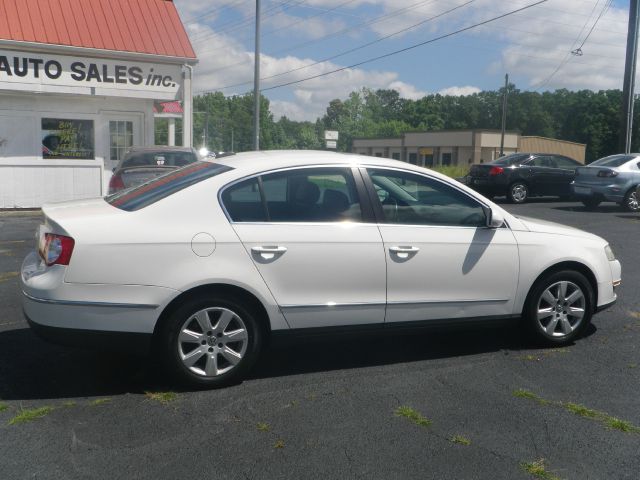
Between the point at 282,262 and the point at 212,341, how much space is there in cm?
71

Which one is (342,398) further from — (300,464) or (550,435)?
(550,435)

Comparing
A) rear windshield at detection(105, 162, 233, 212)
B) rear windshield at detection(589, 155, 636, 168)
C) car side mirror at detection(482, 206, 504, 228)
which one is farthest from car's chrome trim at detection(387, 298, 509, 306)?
rear windshield at detection(589, 155, 636, 168)

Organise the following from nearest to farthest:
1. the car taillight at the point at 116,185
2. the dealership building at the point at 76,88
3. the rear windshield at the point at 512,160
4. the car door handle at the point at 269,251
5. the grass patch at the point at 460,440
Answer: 1. the grass patch at the point at 460,440
2. the car door handle at the point at 269,251
3. the car taillight at the point at 116,185
4. the dealership building at the point at 76,88
5. the rear windshield at the point at 512,160

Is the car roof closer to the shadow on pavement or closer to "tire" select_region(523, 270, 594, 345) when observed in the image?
the shadow on pavement

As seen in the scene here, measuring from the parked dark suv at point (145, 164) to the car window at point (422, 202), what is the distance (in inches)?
278

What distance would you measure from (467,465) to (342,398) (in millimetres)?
1126

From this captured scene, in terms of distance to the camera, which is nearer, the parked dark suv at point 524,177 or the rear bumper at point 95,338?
the rear bumper at point 95,338

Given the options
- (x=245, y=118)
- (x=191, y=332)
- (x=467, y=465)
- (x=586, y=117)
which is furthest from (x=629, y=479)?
(x=245, y=118)

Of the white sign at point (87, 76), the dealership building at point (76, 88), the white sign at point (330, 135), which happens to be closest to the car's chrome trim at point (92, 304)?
the dealership building at point (76, 88)

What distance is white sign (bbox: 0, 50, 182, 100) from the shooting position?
1614 cm

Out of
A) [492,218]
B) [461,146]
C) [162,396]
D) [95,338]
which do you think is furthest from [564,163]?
[461,146]

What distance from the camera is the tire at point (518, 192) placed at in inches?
762

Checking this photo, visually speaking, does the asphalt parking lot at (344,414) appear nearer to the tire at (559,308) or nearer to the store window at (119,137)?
the tire at (559,308)

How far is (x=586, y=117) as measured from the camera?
10219 cm
